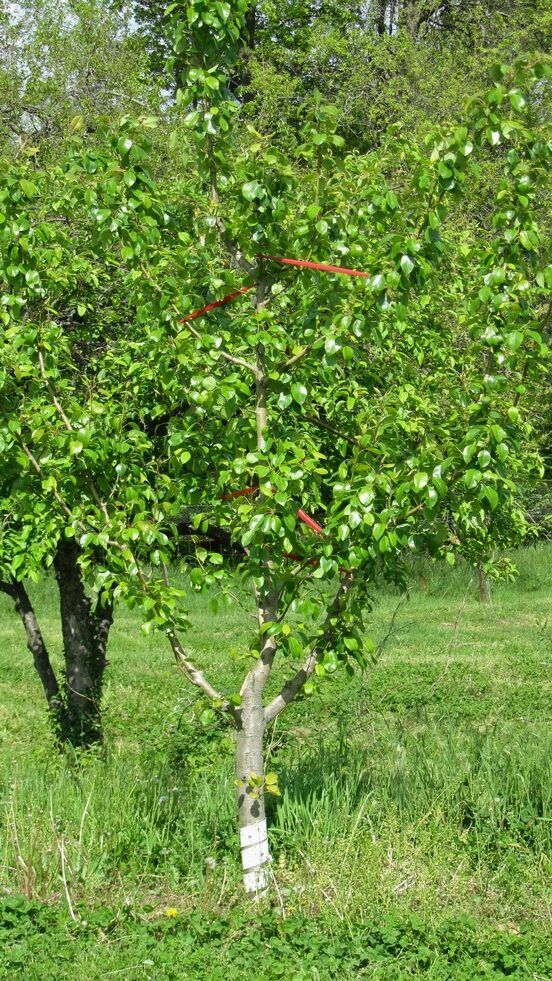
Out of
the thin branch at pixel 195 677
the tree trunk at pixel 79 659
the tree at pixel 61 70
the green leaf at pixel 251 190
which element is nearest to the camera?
the green leaf at pixel 251 190

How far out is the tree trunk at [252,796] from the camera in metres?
4.41

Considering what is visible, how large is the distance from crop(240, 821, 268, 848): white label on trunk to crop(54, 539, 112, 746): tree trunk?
3751 mm

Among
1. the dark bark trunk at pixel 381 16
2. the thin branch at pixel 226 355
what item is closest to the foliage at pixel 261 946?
the thin branch at pixel 226 355

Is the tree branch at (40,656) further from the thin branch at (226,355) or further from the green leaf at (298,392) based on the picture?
the green leaf at (298,392)

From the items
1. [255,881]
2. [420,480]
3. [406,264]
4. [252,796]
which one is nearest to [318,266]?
[406,264]

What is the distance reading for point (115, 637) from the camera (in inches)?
585

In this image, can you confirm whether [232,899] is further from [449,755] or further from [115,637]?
[115,637]

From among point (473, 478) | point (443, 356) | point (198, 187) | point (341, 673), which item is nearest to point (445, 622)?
point (341, 673)

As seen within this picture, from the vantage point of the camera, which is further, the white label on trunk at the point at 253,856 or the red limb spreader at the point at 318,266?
the white label on trunk at the point at 253,856

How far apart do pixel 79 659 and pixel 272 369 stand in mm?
4407

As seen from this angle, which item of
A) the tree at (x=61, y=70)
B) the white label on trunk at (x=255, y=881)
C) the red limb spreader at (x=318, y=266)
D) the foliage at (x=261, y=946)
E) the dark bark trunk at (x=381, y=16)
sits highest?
the dark bark trunk at (x=381, y=16)

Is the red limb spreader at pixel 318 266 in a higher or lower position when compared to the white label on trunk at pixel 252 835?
higher

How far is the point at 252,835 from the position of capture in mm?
4418

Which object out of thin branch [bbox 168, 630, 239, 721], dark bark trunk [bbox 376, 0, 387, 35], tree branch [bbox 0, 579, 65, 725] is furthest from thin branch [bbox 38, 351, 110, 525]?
dark bark trunk [bbox 376, 0, 387, 35]
